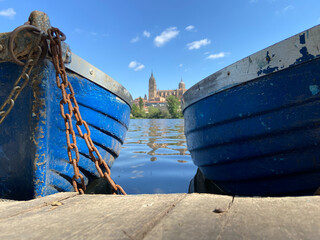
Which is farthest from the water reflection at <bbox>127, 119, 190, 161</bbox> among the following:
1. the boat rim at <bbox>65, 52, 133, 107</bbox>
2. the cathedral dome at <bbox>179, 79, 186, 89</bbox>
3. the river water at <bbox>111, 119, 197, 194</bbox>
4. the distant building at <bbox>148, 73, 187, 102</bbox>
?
the cathedral dome at <bbox>179, 79, 186, 89</bbox>

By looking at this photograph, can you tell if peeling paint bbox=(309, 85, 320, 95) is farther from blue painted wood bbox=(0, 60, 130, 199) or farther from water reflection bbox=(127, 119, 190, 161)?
water reflection bbox=(127, 119, 190, 161)

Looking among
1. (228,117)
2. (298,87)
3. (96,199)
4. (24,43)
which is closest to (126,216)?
(96,199)

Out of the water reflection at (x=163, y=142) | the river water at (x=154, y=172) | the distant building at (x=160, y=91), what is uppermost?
the distant building at (x=160, y=91)

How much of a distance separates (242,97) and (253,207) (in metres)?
1.12

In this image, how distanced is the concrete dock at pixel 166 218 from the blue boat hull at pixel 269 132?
74 cm

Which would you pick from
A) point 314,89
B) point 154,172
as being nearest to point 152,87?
point 154,172

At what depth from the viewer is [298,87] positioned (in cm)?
166

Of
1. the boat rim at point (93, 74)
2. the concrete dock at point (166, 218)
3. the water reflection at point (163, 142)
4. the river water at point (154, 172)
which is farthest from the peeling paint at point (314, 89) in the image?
the water reflection at point (163, 142)

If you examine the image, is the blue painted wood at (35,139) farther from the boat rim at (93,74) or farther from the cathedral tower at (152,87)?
the cathedral tower at (152,87)

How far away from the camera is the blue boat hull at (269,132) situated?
5.46 feet

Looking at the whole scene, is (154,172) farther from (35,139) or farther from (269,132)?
(269,132)

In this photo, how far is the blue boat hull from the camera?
5.46ft

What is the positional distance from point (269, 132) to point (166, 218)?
130 cm

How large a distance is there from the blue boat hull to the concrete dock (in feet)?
2.42
